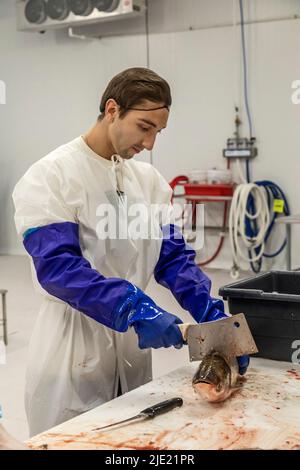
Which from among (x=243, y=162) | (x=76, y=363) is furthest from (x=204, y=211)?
(x=76, y=363)

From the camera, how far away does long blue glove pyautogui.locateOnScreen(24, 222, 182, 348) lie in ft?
5.01

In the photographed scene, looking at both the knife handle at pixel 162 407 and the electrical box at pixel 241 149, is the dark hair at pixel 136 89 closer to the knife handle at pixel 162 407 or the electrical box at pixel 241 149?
the knife handle at pixel 162 407

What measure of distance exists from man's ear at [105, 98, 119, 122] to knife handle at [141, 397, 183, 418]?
2.45ft

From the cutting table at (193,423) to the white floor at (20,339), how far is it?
A: 145 cm

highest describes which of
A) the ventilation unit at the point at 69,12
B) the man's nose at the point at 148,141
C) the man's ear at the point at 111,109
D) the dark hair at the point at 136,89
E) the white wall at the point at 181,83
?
the ventilation unit at the point at 69,12

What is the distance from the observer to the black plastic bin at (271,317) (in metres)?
1.74

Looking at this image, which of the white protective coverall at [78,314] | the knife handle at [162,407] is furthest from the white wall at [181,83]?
the knife handle at [162,407]

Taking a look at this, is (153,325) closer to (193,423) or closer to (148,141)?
(193,423)

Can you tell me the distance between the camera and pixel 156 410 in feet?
4.65

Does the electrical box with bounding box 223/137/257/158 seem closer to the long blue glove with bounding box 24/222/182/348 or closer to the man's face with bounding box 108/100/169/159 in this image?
the man's face with bounding box 108/100/169/159

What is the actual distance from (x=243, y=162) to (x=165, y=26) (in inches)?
60.7

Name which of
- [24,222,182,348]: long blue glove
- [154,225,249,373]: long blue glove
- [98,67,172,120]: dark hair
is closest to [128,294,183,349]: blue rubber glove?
[24,222,182,348]: long blue glove

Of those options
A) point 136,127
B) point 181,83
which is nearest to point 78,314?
point 136,127

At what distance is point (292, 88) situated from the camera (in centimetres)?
555
